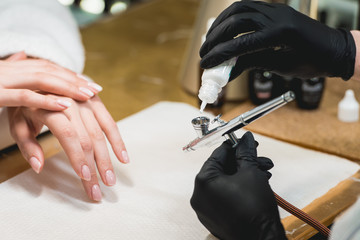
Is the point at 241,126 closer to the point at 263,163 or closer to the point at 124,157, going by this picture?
the point at 263,163

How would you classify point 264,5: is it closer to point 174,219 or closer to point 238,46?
point 238,46

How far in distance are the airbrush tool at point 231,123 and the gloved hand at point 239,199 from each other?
2 centimetres

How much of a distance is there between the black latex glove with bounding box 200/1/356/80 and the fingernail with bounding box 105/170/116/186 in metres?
0.21

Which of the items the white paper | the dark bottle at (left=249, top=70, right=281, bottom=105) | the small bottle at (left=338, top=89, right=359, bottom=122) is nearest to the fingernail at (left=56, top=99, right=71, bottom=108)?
the white paper

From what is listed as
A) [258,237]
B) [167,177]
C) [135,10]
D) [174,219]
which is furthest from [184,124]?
[135,10]

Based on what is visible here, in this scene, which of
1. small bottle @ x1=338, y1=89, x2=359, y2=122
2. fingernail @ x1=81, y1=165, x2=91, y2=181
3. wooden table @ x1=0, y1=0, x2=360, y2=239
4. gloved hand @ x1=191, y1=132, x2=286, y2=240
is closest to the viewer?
gloved hand @ x1=191, y1=132, x2=286, y2=240

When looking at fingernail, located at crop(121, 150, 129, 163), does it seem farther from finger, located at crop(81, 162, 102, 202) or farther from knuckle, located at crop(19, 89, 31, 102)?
knuckle, located at crop(19, 89, 31, 102)

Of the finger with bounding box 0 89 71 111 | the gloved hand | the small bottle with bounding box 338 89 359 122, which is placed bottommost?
the small bottle with bounding box 338 89 359 122

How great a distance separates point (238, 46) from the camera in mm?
596

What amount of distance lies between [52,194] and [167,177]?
0.56 ft

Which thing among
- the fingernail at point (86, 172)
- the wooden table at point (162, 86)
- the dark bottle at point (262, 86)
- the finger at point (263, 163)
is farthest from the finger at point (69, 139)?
the dark bottle at point (262, 86)

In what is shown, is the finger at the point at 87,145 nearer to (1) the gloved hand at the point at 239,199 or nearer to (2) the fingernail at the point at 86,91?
(2) the fingernail at the point at 86,91

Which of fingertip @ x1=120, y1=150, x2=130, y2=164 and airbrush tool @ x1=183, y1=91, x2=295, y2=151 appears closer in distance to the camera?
airbrush tool @ x1=183, y1=91, x2=295, y2=151

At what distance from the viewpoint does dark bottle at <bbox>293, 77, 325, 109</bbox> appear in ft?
3.02
